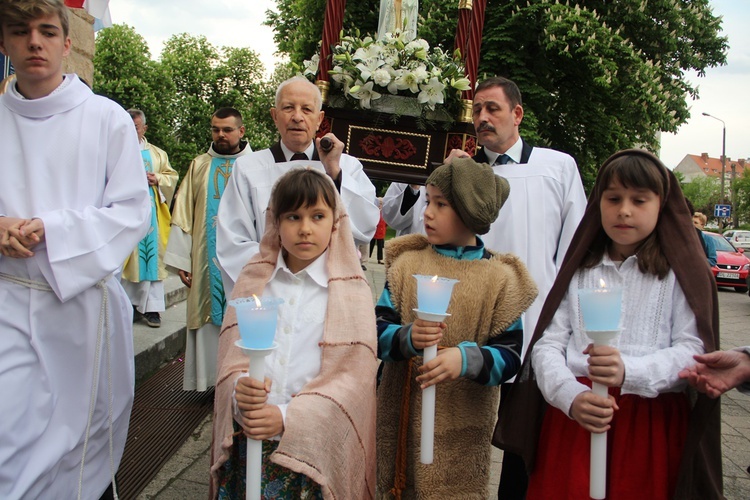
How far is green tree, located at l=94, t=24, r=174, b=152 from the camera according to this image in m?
21.5

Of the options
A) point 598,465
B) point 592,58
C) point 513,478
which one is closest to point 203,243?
point 513,478

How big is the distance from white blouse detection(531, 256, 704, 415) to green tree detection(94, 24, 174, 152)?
20.5 metres

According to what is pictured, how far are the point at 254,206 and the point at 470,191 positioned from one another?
5.05 ft

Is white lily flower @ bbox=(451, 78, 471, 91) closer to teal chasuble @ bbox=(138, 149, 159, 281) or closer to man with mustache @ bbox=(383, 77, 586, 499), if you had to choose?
man with mustache @ bbox=(383, 77, 586, 499)

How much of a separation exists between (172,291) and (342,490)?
21.6ft

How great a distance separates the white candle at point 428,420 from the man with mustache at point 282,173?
4.71 ft

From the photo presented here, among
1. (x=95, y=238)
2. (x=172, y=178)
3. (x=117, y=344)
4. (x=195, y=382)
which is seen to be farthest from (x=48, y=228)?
(x=172, y=178)

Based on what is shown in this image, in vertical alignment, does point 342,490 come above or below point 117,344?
below

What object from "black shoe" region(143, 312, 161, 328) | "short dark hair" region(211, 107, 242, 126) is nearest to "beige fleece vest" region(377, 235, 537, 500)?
A: "short dark hair" region(211, 107, 242, 126)

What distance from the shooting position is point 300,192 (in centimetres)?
242

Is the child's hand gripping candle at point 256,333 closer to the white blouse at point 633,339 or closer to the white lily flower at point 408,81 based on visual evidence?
the white blouse at point 633,339

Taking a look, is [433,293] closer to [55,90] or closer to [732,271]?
[55,90]

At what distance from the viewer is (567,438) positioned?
7.75ft

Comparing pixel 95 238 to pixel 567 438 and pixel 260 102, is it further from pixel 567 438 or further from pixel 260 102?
pixel 260 102
